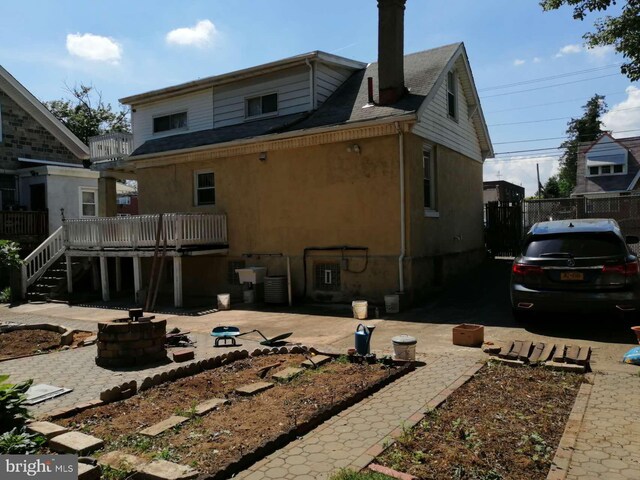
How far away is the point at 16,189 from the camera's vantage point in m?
20.7

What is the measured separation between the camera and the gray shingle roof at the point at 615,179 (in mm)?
35156

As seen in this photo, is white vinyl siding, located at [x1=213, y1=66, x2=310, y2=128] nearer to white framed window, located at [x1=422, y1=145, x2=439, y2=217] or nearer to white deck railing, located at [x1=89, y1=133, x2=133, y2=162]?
white framed window, located at [x1=422, y1=145, x2=439, y2=217]

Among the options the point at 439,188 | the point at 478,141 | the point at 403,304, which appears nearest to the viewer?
the point at 403,304

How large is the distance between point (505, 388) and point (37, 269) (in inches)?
647

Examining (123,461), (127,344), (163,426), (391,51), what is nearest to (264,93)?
(391,51)

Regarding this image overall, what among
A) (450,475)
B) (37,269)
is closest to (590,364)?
(450,475)

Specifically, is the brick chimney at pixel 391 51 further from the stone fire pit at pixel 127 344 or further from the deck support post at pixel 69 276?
the deck support post at pixel 69 276

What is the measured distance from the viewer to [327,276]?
41.2ft

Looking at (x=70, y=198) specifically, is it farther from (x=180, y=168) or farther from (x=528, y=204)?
(x=528, y=204)

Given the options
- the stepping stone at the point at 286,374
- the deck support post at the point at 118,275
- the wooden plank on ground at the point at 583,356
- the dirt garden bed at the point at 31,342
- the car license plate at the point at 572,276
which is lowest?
the dirt garden bed at the point at 31,342

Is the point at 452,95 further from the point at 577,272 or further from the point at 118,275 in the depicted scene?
the point at 118,275

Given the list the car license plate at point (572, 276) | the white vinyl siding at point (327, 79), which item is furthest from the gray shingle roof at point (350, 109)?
the car license plate at point (572, 276)

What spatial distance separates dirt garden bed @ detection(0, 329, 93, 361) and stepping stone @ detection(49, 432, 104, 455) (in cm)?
448

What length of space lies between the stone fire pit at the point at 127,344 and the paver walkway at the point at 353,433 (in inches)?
142
